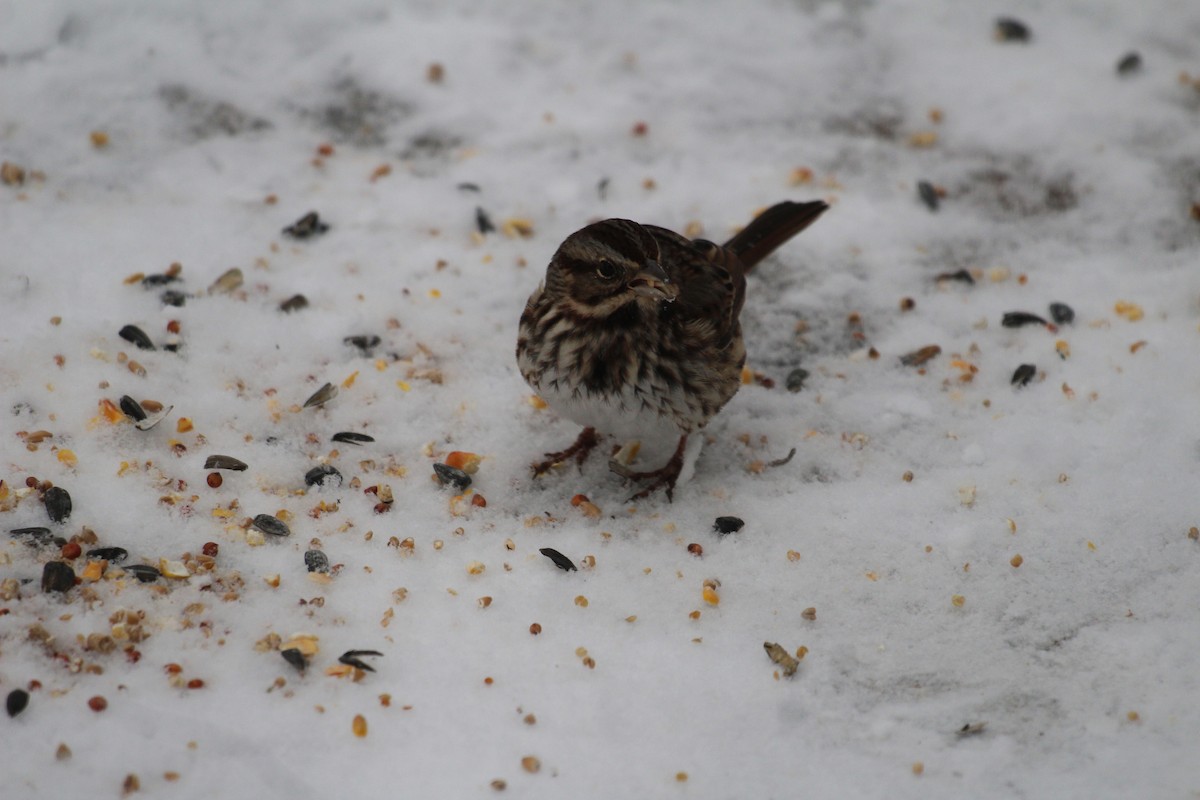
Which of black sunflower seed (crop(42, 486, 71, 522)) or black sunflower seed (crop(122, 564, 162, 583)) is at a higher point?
black sunflower seed (crop(42, 486, 71, 522))

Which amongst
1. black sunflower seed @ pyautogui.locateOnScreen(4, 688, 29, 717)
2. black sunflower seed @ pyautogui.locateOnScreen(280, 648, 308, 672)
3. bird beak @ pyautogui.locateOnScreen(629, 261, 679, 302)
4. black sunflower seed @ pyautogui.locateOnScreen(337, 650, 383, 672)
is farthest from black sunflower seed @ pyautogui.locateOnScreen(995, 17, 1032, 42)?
black sunflower seed @ pyautogui.locateOnScreen(4, 688, 29, 717)

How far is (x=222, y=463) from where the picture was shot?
446 cm

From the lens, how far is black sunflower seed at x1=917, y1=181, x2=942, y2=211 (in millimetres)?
6133

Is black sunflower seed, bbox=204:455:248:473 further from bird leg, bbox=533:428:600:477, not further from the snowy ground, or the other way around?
bird leg, bbox=533:428:600:477

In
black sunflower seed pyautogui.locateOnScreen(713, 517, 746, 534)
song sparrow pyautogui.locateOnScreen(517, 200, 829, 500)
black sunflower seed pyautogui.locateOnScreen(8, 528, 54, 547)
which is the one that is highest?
song sparrow pyautogui.locateOnScreen(517, 200, 829, 500)

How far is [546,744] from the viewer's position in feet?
11.7

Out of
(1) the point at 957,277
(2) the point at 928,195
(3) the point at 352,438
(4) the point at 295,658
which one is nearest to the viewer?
(4) the point at 295,658

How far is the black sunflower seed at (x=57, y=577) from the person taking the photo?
384 cm

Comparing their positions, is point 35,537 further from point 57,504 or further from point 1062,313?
point 1062,313

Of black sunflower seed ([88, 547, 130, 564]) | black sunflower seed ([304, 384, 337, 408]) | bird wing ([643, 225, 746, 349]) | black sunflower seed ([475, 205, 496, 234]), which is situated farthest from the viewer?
black sunflower seed ([475, 205, 496, 234])

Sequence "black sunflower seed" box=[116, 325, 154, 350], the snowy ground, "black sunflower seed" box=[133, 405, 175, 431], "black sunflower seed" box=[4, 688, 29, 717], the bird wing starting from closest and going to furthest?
1. "black sunflower seed" box=[4, 688, 29, 717]
2. the snowy ground
3. the bird wing
4. "black sunflower seed" box=[133, 405, 175, 431]
5. "black sunflower seed" box=[116, 325, 154, 350]

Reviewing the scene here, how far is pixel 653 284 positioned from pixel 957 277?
7.34ft

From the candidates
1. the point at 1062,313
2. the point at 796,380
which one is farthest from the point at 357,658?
the point at 1062,313

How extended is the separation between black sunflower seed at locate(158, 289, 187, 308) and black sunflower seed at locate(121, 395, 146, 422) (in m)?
0.74
